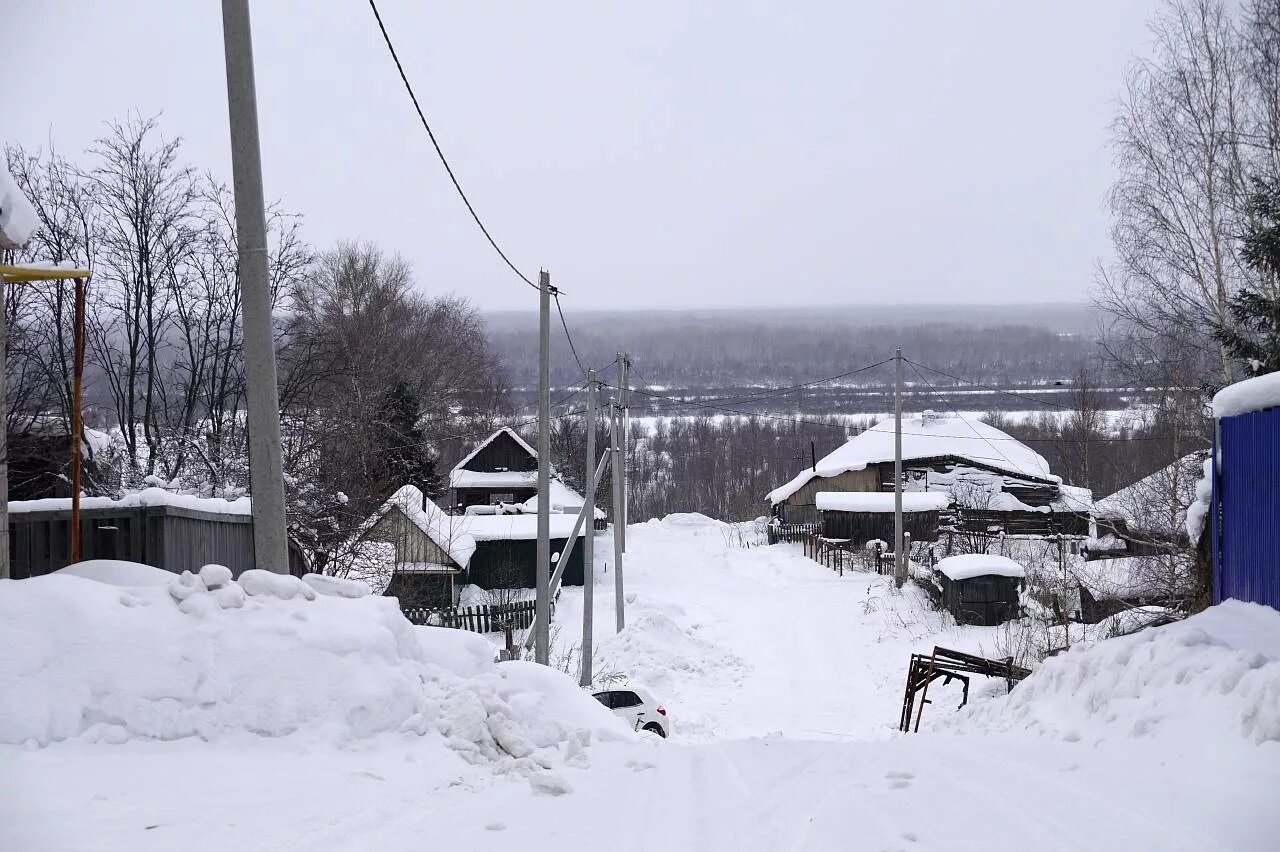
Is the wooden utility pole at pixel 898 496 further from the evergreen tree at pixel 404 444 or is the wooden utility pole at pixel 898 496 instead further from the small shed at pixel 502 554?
the evergreen tree at pixel 404 444

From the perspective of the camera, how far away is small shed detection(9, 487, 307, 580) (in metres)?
9.59

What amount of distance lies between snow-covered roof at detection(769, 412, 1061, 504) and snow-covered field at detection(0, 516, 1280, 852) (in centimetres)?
4098

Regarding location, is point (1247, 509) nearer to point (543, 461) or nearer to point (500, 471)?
point (543, 461)

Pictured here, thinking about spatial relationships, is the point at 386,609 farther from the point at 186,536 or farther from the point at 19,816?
the point at 186,536

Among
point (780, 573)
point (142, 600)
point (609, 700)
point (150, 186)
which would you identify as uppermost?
point (150, 186)

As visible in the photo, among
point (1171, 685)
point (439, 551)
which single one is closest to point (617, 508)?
point (439, 551)

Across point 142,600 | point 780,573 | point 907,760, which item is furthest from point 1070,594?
point 142,600

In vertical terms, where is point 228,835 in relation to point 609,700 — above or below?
above

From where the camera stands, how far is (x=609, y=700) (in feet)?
49.4

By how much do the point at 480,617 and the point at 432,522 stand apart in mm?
4079

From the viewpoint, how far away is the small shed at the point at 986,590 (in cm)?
2803

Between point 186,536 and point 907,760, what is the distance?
27.5 feet

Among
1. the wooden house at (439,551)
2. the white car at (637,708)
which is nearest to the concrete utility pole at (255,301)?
the white car at (637,708)

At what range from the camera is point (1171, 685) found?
7.21 metres
